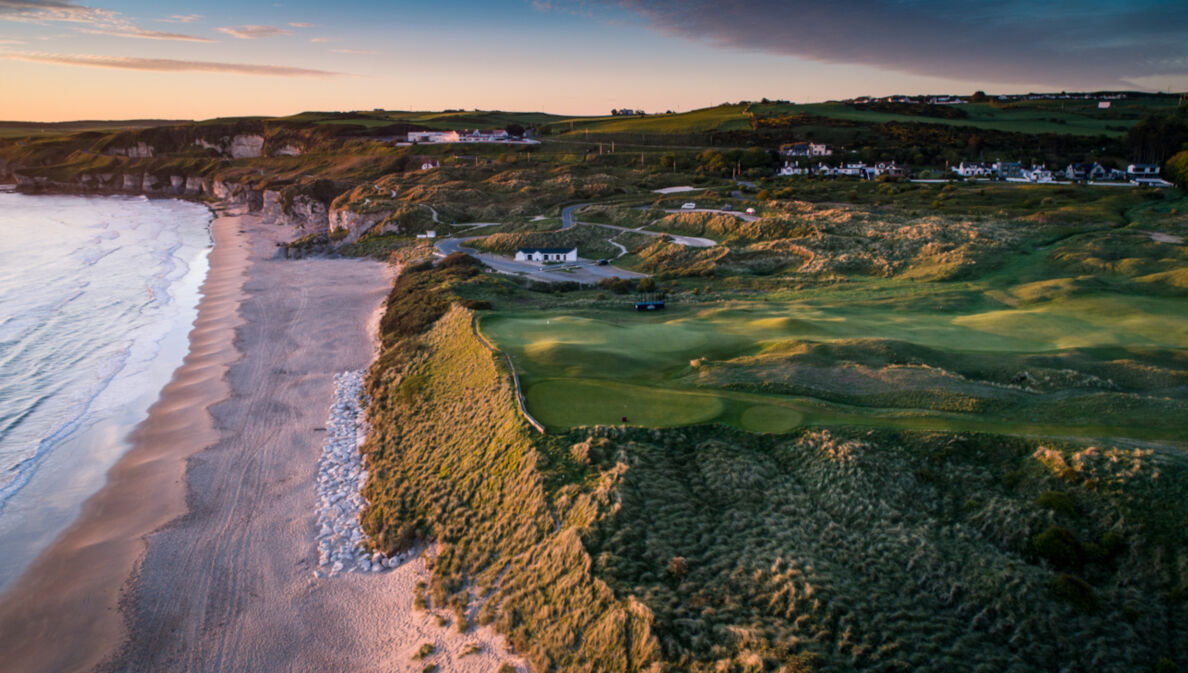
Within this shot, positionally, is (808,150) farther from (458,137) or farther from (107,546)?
(107,546)

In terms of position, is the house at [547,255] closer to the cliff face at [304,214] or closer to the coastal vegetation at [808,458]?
the coastal vegetation at [808,458]

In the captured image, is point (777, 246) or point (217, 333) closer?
point (217, 333)

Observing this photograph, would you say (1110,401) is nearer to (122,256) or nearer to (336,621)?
(336,621)

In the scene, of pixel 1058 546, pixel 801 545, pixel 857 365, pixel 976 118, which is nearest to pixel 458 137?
pixel 976 118

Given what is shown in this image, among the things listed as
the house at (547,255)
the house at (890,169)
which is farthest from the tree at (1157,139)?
the house at (547,255)

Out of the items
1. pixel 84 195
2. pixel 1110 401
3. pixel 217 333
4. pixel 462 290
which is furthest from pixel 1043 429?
pixel 84 195
